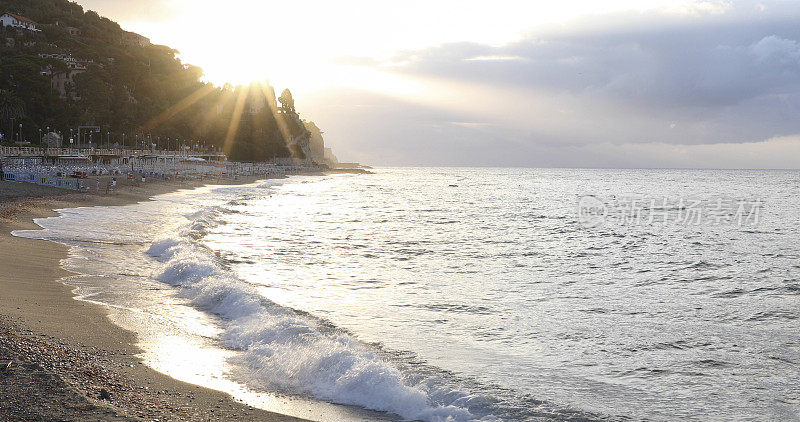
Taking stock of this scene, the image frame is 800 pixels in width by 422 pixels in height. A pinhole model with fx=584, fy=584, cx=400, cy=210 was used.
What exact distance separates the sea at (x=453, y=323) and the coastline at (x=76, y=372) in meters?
0.44

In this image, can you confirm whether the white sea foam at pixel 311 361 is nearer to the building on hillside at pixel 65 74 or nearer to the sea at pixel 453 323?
the sea at pixel 453 323

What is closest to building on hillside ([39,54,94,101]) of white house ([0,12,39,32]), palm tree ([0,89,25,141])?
white house ([0,12,39,32])

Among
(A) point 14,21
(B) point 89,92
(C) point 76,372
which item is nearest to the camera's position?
(C) point 76,372

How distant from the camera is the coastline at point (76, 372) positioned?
6.20 meters

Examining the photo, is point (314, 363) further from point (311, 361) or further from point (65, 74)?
point (65, 74)

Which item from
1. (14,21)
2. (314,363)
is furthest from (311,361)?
(14,21)

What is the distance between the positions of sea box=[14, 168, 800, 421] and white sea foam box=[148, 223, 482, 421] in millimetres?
35

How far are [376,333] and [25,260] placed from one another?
34.8ft

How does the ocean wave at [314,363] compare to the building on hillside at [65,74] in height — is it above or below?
below

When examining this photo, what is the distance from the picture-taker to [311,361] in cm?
907

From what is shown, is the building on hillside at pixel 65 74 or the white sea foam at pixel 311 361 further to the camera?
the building on hillside at pixel 65 74

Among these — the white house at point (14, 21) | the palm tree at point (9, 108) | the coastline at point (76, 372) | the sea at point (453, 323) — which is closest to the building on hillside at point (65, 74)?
the white house at point (14, 21)

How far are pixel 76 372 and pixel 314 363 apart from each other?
3.23 metres

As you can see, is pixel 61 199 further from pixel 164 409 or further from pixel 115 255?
pixel 164 409
